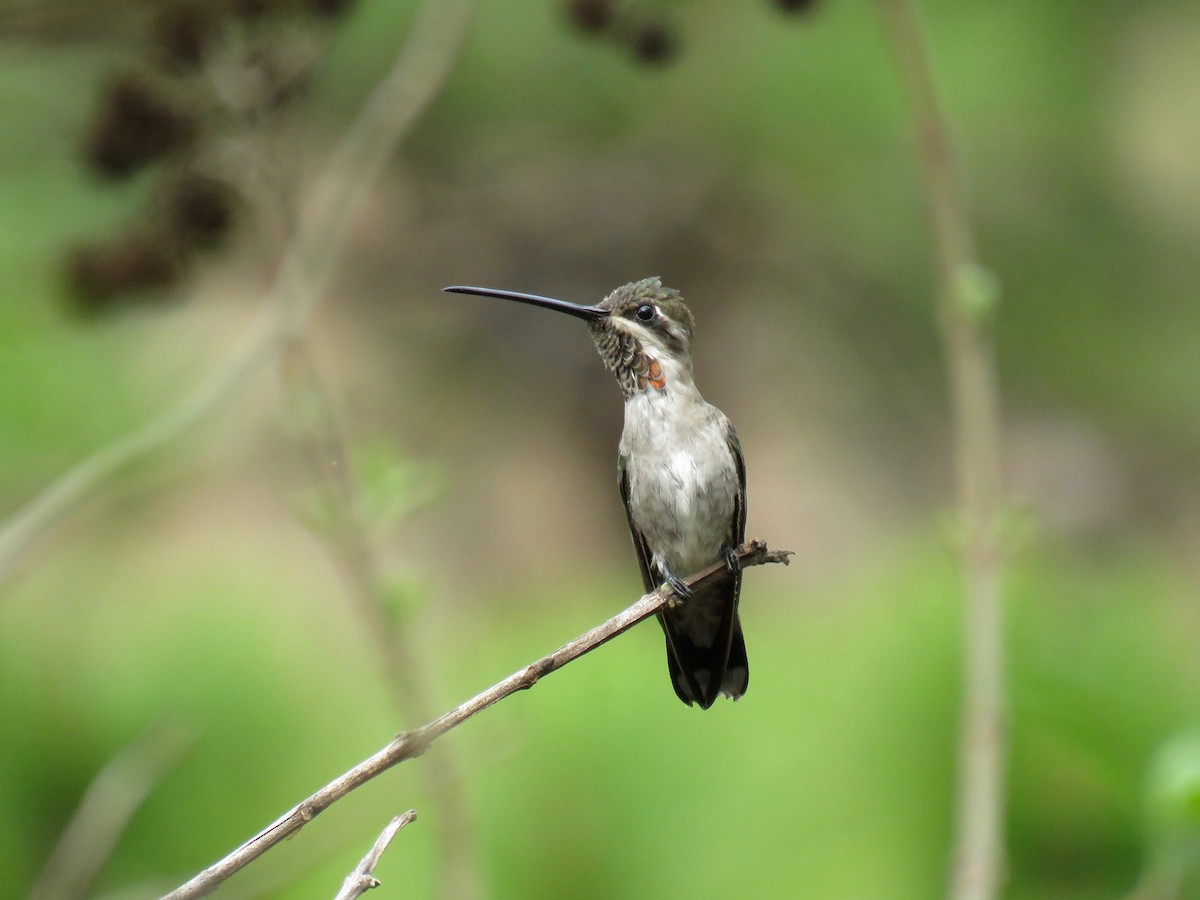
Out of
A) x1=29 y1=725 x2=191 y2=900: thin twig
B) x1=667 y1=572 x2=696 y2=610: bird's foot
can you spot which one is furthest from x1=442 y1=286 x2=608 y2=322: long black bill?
x1=29 y1=725 x2=191 y2=900: thin twig

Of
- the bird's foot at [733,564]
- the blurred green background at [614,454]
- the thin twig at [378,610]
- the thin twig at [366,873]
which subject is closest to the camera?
the thin twig at [366,873]

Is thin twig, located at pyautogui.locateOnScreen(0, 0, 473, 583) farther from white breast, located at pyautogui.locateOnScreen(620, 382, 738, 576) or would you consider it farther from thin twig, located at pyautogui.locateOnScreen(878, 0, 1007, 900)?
thin twig, located at pyautogui.locateOnScreen(878, 0, 1007, 900)

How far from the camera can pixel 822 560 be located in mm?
4156

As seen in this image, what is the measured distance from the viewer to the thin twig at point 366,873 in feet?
3.28

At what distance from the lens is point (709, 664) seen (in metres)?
2.04

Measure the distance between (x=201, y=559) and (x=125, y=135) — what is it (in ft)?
5.46

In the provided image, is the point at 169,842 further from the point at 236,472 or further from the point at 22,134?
the point at 22,134

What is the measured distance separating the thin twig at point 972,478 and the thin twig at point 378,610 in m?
0.73

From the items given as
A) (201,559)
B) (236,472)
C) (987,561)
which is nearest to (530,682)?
(987,561)

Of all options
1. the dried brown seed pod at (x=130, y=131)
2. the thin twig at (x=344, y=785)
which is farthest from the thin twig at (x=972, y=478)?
the dried brown seed pod at (x=130, y=131)

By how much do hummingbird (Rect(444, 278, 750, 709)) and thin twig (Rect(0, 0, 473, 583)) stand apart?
432mm

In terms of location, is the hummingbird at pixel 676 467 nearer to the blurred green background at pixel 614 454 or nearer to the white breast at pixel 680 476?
the white breast at pixel 680 476

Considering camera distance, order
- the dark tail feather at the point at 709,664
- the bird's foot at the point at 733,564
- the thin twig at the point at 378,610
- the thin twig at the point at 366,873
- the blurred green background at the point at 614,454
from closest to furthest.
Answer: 1. the thin twig at the point at 366,873
2. the thin twig at the point at 378,610
3. the bird's foot at the point at 733,564
4. the dark tail feather at the point at 709,664
5. the blurred green background at the point at 614,454

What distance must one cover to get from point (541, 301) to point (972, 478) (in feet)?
2.44
